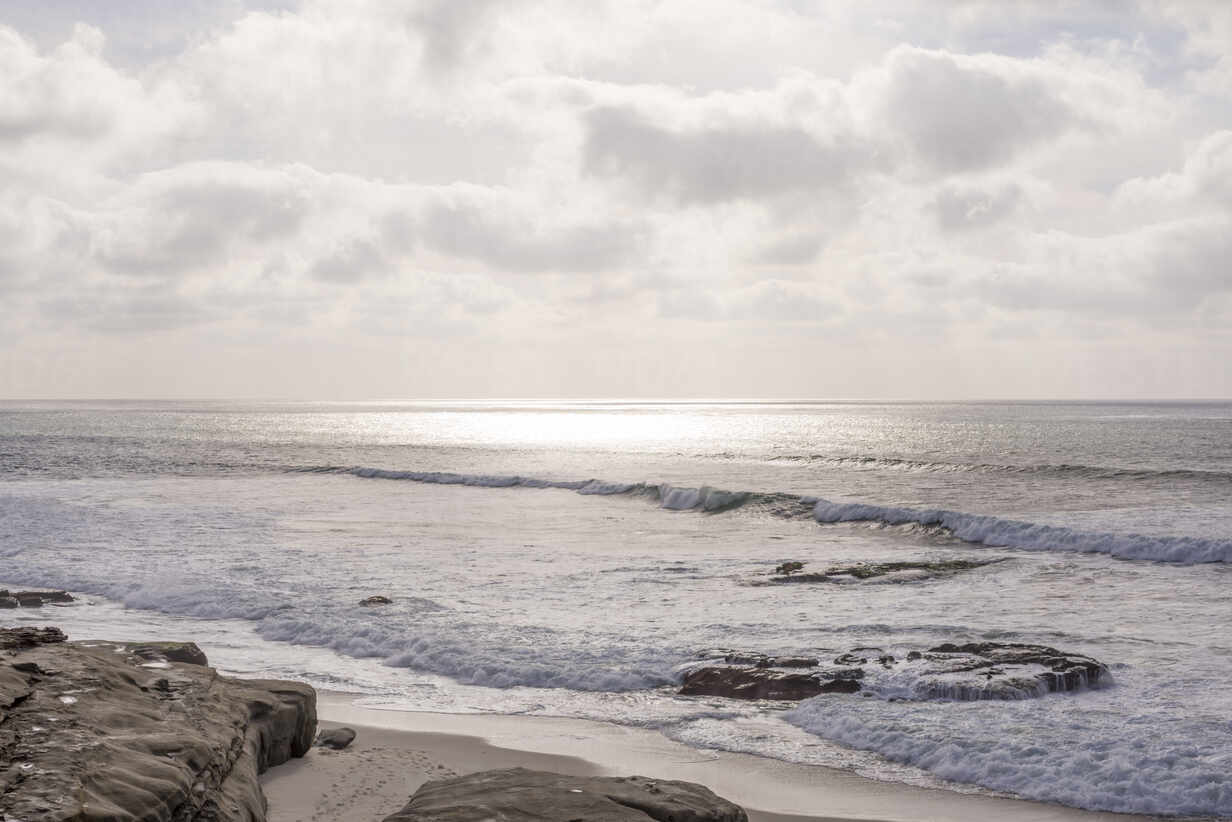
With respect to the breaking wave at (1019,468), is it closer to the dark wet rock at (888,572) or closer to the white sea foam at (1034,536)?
the white sea foam at (1034,536)

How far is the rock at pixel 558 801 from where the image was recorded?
5.76 metres

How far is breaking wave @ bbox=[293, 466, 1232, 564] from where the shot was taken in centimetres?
2422

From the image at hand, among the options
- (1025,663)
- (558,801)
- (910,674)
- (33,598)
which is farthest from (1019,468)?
(558,801)

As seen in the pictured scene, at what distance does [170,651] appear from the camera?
9.17m

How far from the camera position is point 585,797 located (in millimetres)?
6082

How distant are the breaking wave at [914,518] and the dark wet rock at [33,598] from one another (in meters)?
23.1

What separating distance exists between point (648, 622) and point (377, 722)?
640 cm

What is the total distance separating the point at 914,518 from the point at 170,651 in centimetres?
2763

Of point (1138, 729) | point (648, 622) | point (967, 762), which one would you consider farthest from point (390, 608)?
point (1138, 729)

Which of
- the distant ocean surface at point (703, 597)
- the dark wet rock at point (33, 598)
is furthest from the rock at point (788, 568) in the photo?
the dark wet rock at point (33, 598)

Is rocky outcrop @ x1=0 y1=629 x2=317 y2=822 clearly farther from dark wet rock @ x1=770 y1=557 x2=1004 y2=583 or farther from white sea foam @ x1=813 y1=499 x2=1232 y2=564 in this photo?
white sea foam @ x1=813 y1=499 x2=1232 y2=564

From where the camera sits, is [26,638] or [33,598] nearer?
[26,638]

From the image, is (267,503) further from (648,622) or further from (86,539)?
(648,622)

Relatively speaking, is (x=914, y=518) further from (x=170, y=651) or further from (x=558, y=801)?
(x=558, y=801)
